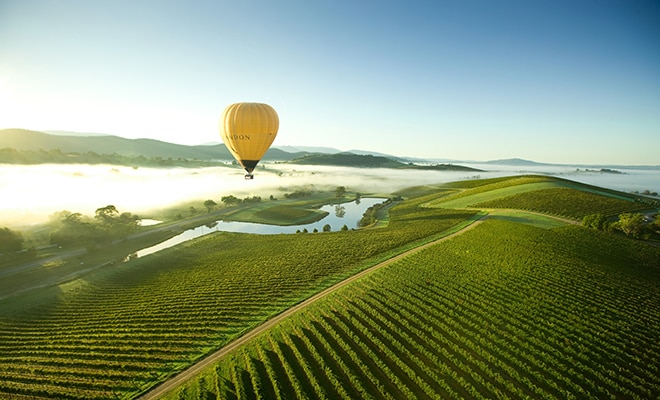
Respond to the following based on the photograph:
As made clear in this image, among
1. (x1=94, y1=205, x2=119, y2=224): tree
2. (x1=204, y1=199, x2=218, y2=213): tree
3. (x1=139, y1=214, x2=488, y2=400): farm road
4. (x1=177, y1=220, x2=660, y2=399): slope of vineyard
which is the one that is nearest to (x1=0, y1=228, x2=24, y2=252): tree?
(x1=94, y1=205, x2=119, y2=224): tree

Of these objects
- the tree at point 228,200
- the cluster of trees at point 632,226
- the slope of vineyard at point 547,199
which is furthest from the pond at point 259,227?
the cluster of trees at point 632,226

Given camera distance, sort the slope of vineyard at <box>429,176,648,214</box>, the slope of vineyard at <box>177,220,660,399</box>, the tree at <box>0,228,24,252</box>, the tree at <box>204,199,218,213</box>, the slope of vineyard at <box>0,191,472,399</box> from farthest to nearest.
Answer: the tree at <box>204,199,218,213</box> → the slope of vineyard at <box>429,176,648,214</box> → the tree at <box>0,228,24,252</box> → the slope of vineyard at <box>0,191,472,399</box> → the slope of vineyard at <box>177,220,660,399</box>

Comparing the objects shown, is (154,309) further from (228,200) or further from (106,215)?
(228,200)

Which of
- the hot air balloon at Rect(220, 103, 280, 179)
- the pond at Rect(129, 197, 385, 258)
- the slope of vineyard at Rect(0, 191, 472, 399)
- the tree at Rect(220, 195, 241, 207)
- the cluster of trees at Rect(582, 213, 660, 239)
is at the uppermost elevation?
the hot air balloon at Rect(220, 103, 280, 179)

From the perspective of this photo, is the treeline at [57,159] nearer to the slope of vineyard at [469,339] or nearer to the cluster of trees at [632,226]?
the slope of vineyard at [469,339]

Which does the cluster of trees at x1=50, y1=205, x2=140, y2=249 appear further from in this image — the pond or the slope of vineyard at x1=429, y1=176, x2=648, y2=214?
the slope of vineyard at x1=429, y1=176, x2=648, y2=214

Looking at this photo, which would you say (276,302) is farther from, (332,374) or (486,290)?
(486,290)

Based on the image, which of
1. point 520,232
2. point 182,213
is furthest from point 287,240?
point 182,213

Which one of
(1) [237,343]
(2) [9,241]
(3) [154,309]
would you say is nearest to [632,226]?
(1) [237,343]
